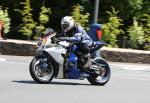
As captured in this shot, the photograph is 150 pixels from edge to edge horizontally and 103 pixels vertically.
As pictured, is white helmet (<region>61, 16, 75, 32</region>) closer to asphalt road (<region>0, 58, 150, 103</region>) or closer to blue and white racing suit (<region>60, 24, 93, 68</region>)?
blue and white racing suit (<region>60, 24, 93, 68</region>)

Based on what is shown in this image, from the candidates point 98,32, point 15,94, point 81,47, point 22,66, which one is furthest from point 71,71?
point 98,32

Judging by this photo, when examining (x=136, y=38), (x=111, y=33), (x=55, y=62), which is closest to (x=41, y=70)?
(x=55, y=62)

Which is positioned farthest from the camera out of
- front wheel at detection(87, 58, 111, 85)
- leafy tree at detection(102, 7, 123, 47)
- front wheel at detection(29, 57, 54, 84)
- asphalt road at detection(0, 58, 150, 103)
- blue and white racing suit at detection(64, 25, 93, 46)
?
leafy tree at detection(102, 7, 123, 47)

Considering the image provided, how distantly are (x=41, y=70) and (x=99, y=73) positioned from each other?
5.08 ft

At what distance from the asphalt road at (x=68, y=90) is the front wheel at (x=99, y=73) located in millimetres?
142

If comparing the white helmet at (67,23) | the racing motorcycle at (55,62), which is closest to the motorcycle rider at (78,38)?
the white helmet at (67,23)

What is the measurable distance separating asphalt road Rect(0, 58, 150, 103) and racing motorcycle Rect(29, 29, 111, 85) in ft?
0.68

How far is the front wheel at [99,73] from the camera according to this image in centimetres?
1408

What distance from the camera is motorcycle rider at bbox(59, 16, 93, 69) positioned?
13.5 meters

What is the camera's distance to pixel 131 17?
2842 centimetres

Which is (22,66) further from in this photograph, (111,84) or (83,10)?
(83,10)

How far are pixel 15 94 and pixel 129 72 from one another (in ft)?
23.9

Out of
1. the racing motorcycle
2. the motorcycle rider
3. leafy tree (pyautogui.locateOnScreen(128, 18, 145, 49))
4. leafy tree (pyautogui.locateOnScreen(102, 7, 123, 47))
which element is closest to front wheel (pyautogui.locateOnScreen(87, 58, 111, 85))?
the racing motorcycle

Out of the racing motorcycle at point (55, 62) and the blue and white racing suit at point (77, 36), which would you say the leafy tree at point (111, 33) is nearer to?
the racing motorcycle at point (55, 62)
